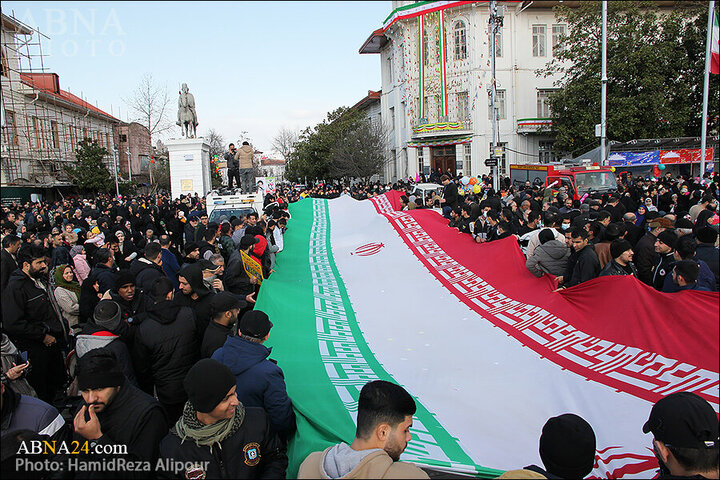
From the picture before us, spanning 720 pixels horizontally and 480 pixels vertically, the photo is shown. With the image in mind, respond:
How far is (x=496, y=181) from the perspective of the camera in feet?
82.0

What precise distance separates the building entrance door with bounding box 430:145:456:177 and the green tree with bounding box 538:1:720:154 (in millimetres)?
8176

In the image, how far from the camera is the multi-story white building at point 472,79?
3672 cm

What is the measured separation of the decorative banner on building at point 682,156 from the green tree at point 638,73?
298 cm

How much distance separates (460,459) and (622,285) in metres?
2.44

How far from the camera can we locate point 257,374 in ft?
Result: 12.4

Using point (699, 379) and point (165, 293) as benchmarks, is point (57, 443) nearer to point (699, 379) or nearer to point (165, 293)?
point (165, 293)

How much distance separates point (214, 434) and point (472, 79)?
121ft

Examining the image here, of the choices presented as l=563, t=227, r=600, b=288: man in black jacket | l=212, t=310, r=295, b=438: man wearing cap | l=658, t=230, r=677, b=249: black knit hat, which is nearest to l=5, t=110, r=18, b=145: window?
l=212, t=310, r=295, b=438: man wearing cap

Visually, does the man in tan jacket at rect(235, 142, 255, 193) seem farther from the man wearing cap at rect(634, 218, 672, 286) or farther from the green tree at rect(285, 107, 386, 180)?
the green tree at rect(285, 107, 386, 180)

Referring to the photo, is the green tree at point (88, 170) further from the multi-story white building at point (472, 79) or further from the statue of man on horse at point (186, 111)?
the multi-story white building at point (472, 79)

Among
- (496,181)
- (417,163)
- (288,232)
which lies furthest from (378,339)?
(417,163)

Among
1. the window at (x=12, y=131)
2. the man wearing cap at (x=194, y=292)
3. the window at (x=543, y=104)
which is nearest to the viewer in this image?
the man wearing cap at (x=194, y=292)

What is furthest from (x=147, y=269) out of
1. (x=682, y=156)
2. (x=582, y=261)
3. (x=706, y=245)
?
(x=682, y=156)

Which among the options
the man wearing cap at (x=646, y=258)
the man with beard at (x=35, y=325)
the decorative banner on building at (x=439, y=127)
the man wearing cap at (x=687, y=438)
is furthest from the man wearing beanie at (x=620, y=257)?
the decorative banner on building at (x=439, y=127)
